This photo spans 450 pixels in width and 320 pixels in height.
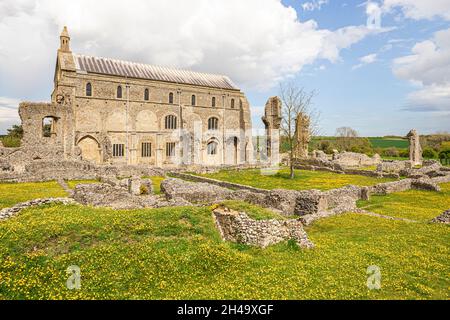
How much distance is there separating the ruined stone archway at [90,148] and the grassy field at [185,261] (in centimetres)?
3352

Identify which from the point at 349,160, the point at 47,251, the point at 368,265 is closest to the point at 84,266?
the point at 47,251

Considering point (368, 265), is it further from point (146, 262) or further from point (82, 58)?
point (82, 58)

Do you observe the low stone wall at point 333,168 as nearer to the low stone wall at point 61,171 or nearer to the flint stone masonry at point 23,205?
the low stone wall at point 61,171

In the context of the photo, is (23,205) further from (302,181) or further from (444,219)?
(302,181)

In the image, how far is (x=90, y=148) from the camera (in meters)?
43.4

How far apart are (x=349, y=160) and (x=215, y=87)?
27.9 metres

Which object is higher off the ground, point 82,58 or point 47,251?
point 82,58

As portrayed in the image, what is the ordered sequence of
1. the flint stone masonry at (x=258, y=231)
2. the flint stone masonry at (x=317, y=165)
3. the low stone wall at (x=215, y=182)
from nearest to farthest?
the flint stone masonry at (x=258, y=231) < the low stone wall at (x=215, y=182) < the flint stone masonry at (x=317, y=165)

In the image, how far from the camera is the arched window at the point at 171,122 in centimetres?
5107

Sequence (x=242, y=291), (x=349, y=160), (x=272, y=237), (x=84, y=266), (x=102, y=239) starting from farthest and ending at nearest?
(x=349, y=160), (x=272, y=237), (x=102, y=239), (x=84, y=266), (x=242, y=291)

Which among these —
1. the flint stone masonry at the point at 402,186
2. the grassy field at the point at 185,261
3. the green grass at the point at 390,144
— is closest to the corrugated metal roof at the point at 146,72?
the flint stone masonry at the point at 402,186

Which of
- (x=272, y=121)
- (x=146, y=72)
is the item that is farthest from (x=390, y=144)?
(x=146, y=72)

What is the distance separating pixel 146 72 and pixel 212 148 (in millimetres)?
17900

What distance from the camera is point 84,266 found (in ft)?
26.0
